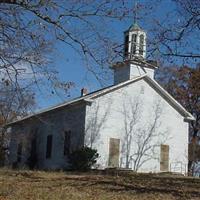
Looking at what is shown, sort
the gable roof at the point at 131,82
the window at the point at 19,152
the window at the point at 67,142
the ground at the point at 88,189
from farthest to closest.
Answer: the window at the point at 19,152 → the window at the point at 67,142 → the gable roof at the point at 131,82 → the ground at the point at 88,189

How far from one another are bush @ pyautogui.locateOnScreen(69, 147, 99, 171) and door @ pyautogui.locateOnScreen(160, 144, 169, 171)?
5.42 m

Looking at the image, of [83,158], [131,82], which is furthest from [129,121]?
[83,158]

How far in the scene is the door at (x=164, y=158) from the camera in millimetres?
32500

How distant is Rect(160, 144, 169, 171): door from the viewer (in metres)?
32.5

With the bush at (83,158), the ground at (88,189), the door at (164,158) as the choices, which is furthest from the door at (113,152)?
the ground at (88,189)

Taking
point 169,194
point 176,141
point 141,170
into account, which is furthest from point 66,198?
point 176,141

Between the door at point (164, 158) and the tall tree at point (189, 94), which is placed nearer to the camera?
the door at point (164, 158)

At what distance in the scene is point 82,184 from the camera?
57.6 feet

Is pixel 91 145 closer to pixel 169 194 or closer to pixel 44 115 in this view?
pixel 44 115

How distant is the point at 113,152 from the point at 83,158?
2.96m

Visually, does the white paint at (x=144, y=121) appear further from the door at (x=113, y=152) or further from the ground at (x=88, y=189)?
the ground at (x=88, y=189)

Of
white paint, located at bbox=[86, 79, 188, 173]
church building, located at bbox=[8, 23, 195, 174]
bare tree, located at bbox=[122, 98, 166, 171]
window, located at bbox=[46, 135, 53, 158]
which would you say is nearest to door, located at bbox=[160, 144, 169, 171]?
church building, located at bbox=[8, 23, 195, 174]

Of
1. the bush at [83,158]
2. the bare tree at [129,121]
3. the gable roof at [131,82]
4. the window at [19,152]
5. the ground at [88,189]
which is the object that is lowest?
the ground at [88,189]

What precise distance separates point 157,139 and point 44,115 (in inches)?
308
